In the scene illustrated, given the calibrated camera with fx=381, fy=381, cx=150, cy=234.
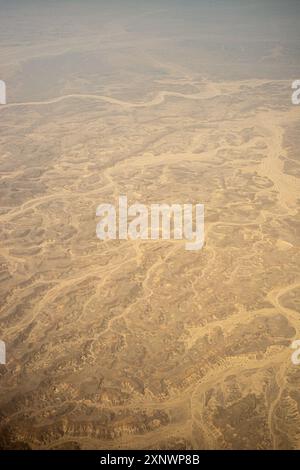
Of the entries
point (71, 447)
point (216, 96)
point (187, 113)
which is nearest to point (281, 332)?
point (71, 447)

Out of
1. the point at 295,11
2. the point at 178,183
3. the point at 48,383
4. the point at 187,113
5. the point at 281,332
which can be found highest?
the point at 295,11

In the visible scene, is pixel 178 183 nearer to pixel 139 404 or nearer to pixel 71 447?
pixel 139 404

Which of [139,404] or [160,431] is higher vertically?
[139,404]

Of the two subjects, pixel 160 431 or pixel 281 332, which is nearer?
pixel 160 431
